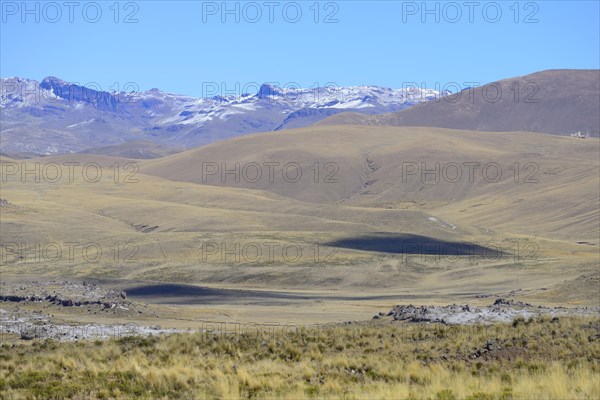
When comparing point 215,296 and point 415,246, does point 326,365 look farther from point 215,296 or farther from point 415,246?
point 415,246

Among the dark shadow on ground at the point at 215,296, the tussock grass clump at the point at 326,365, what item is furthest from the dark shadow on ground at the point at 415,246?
the tussock grass clump at the point at 326,365

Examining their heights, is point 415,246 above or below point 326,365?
below

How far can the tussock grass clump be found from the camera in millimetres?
15406

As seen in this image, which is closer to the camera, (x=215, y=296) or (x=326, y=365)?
(x=326, y=365)

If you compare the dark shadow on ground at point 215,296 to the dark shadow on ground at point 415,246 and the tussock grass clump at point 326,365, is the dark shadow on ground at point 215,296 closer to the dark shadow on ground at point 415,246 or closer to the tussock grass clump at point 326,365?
the dark shadow on ground at point 415,246

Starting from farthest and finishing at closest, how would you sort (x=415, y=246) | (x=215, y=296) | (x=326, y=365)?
1. (x=415, y=246)
2. (x=215, y=296)
3. (x=326, y=365)

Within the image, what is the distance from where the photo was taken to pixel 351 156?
614 ft

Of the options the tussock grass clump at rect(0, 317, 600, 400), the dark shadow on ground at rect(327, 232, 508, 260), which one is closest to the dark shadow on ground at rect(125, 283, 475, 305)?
the dark shadow on ground at rect(327, 232, 508, 260)

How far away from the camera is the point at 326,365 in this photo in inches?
761

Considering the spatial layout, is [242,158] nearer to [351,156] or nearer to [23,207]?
[351,156]

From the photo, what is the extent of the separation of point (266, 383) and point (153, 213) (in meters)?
95.3

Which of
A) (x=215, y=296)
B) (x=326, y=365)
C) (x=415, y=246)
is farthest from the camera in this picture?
(x=415, y=246)

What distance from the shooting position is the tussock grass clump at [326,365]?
50.5ft

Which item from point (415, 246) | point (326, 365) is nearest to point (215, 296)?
point (326, 365)
